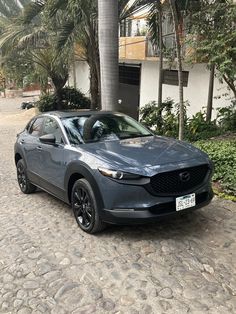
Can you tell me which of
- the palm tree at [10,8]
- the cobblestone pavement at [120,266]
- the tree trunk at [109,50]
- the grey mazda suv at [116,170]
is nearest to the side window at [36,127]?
the grey mazda suv at [116,170]

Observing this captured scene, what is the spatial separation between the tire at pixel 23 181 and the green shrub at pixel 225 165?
337 cm

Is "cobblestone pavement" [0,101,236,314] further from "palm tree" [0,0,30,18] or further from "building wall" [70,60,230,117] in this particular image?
"palm tree" [0,0,30,18]

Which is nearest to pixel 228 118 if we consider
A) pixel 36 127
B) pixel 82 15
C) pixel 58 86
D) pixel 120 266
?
pixel 82 15

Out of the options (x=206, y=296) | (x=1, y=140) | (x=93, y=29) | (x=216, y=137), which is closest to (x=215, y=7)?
(x=216, y=137)

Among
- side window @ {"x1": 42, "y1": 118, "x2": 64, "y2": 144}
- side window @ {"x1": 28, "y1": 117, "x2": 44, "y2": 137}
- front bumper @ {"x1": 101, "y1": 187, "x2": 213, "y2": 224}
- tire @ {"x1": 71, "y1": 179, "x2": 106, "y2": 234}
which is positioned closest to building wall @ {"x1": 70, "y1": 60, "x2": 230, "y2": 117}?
side window @ {"x1": 28, "y1": 117, "x2": 44, "y2": 137}

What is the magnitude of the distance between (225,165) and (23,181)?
376cm

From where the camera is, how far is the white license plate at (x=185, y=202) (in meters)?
4.75

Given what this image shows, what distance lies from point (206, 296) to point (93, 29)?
39.0 ft

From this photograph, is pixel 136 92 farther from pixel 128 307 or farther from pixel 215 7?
pixel 128 307

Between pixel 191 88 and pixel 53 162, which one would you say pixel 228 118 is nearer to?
pixel 191 88

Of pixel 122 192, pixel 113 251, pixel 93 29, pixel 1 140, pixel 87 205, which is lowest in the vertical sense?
pixel 1 140

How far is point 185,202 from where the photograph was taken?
4.81 metres

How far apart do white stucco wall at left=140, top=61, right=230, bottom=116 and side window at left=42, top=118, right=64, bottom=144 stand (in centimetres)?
647

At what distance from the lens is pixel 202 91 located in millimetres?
13242
